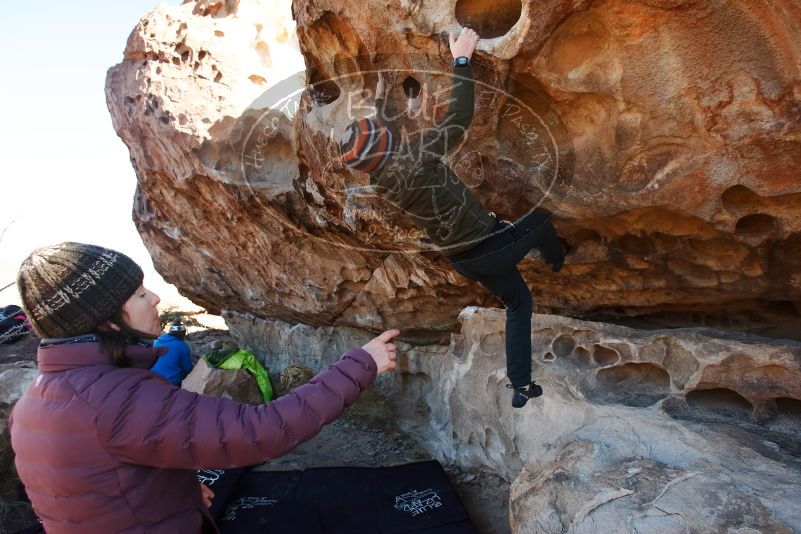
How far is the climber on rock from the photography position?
214 cm

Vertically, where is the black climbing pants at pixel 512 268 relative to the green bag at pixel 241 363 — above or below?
above

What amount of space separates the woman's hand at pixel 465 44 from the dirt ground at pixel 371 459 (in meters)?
2.61

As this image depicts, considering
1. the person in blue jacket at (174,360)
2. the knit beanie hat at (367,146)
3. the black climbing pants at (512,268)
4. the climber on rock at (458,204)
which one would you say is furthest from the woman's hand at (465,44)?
the person in blue jacket at (174,360)

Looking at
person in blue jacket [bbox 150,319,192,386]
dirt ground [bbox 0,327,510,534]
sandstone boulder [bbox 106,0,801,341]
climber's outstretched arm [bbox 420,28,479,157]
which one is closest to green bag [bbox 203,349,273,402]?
person in blue jacket [bbox 150,319,192,386]

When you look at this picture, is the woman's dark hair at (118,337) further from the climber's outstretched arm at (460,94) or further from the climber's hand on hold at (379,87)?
the climber's hand on hold at (379,87)

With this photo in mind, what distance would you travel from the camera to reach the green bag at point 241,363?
205 inches

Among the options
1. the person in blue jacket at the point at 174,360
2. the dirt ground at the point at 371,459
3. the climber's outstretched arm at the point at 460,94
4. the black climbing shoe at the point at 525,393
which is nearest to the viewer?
the climber's outstretched arm at the point at 460,94

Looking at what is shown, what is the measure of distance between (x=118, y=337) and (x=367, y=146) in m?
1.16

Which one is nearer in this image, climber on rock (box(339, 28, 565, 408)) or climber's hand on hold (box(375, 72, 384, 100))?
climber on rock (box(339, 28, 565, 408))

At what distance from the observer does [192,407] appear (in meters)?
1.33

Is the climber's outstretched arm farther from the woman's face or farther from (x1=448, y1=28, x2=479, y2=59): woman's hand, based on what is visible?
the woman's face

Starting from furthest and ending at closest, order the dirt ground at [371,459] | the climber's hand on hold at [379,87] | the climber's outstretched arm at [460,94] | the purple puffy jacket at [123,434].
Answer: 1. the dirt ground at [371,459]
2. the climber's hand on hold at [379,87]
3. the climber's outstretched arm at [460,94]
4. the purple puffy jacket at [123,434]

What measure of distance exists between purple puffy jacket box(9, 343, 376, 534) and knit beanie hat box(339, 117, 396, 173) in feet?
3.35

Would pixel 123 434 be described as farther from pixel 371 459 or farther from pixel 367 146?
pixel 371 459
